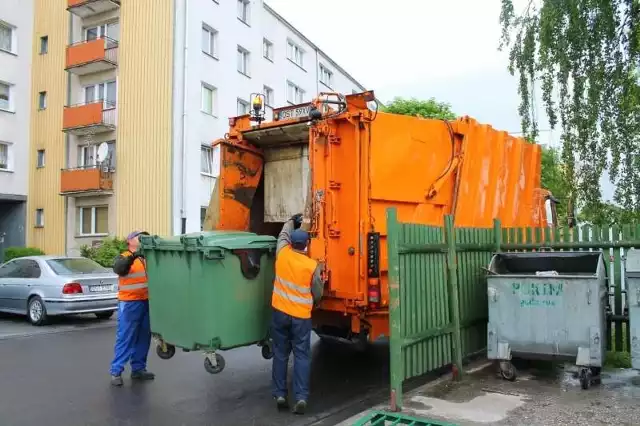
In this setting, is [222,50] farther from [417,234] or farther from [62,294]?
[417,234]

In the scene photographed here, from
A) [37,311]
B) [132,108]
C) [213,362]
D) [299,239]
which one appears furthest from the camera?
[132,108]

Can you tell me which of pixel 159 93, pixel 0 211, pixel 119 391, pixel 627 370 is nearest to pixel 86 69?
pixel 159 93

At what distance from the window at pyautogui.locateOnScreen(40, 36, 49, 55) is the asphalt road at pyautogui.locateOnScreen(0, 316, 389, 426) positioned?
751 inches

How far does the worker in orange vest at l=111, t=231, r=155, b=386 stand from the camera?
631 cm

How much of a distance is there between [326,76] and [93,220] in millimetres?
16806

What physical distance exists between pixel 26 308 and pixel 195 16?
1358 cm

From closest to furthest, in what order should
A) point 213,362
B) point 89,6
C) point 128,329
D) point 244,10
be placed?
point 213,362 < point 128,329 < point 89,6 < point 244,10

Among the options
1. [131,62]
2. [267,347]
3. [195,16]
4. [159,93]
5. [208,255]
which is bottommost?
[267,347]

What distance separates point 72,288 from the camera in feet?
36.7

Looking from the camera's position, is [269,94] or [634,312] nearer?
[634,312]

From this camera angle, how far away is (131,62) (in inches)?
859

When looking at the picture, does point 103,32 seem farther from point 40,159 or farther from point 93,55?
point 40,159

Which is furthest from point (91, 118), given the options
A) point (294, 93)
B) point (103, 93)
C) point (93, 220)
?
point (294, 93)

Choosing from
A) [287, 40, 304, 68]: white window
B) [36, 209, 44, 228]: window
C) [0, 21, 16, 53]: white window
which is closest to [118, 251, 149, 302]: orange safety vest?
[36, 209, 44, 228]: window
